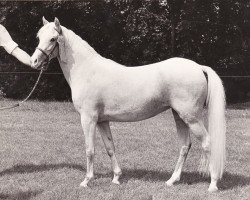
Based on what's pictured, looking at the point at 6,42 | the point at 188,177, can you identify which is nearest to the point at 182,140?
the point at 188,177

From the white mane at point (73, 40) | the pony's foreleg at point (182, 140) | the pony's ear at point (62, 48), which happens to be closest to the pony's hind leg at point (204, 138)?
the pony's foreleg at point (182, 140)

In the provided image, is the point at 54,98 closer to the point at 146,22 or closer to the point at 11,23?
the point at 11,23

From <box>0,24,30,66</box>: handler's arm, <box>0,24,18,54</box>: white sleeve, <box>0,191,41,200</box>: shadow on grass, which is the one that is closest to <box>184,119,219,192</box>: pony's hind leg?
<box>0,191,41,200</box>: shadow on grass

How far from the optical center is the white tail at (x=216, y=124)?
616cm

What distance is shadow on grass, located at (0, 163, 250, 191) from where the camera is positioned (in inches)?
260

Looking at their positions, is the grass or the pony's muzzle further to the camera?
the pony's muzzle

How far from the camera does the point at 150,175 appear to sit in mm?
7000

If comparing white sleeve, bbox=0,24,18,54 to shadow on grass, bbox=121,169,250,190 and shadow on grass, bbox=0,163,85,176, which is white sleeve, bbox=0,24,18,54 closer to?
shadow on grass, bbox=0,163,85,176

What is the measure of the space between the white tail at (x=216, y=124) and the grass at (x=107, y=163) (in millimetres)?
393

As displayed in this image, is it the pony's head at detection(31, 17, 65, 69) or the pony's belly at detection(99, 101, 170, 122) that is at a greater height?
the pony's head at detection(31, 17, 65, 69)

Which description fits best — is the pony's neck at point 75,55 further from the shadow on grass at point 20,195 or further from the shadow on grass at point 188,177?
the shadow on grass at point 188,177


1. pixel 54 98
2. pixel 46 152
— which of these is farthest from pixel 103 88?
pixel 54 98

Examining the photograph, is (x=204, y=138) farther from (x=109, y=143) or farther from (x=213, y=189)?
(x=109, y=143)

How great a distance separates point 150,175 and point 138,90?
158 cm
